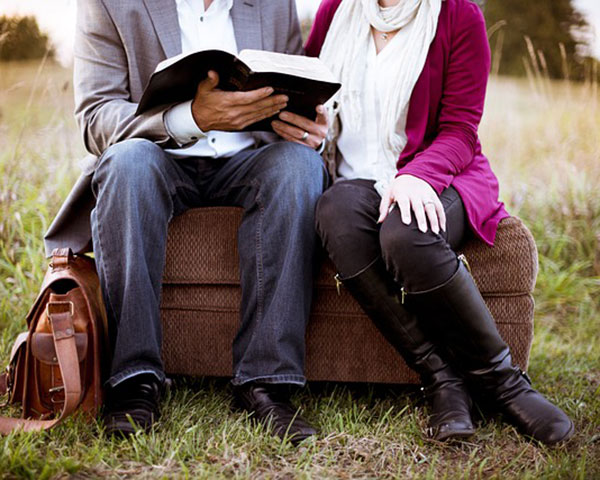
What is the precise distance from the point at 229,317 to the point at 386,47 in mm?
884

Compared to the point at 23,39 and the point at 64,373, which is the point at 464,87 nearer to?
the point at 64,373

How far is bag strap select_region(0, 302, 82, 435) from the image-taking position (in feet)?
4.83

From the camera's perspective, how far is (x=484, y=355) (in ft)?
5.23

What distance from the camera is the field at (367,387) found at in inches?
55.3

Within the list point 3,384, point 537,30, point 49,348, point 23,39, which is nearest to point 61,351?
point 49,348

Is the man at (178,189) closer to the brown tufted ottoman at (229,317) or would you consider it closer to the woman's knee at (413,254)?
the brown tufted ottoman at (229,317)

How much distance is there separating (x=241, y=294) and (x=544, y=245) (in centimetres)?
173

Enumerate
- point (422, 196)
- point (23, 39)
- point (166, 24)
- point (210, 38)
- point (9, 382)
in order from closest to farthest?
point (422, 196)
point (9, 382)
point (166, 24)
point (210, 38)
point (23, 39)

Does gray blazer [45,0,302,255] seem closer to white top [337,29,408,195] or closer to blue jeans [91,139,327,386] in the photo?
blue jeans [91,139,327,386]

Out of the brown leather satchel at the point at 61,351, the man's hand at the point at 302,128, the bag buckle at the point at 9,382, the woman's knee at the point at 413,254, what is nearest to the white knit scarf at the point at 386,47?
the man's hand at the point at 302,128

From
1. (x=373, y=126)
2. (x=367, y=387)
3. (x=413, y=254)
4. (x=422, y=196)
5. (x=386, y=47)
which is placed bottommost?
(x=367, y=387)

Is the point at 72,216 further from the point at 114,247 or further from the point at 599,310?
the point at 599,310

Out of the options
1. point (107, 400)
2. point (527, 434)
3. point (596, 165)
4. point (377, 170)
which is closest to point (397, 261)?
point (377, 170)

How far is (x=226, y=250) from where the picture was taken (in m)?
1.77
